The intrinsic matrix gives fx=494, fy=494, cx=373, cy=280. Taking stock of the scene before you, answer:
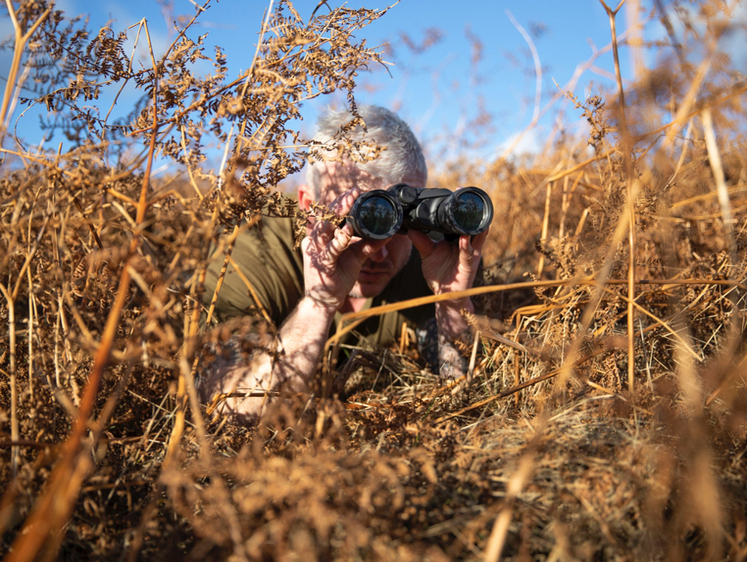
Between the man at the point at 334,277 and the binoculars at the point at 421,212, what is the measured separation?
2.3 inches

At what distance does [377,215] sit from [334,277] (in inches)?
9.6

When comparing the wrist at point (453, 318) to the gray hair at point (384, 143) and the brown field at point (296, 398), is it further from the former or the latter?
the gray hair at point (384, 143)

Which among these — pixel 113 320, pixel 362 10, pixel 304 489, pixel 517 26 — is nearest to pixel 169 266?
pixel 113 320

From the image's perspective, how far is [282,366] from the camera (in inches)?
46.4

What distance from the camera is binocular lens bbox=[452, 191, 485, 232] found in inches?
59.4

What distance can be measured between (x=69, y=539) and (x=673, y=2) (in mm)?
1421

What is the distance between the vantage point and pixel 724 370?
1.04 metres

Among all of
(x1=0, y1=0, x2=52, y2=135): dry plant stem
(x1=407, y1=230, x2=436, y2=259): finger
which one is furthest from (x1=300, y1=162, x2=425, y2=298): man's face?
(x1=0, y1=0, x2=52, y2=135): dry plant stem

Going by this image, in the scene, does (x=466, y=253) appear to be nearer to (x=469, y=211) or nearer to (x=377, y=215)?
(x=469, y=211)

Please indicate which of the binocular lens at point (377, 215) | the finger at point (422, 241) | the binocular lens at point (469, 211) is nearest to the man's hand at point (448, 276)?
the finger at point (422, 241)

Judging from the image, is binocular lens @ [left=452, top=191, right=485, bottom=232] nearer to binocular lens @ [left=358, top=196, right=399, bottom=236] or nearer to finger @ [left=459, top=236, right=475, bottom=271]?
finger @ [left=459, top=236, right=475, bottom=271]

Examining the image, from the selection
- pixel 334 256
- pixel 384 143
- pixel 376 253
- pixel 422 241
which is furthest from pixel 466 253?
pixel 384 143

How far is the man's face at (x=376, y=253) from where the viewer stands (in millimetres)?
1736

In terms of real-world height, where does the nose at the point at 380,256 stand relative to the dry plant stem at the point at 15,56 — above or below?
below
